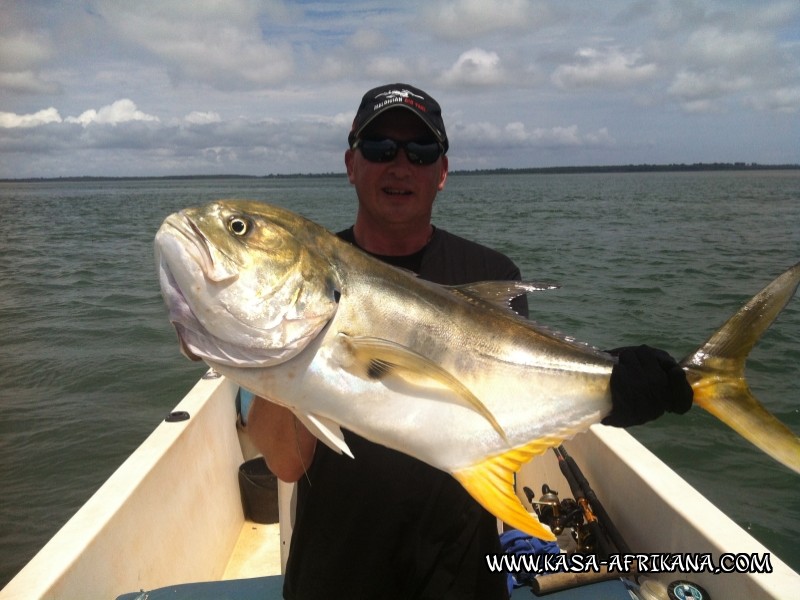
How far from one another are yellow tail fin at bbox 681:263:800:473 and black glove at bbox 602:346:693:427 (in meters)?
0.07

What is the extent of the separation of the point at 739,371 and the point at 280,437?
1.91m

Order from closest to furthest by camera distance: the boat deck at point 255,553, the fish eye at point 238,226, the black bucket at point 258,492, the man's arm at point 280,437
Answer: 1. the fish eye at point 238,226
2. the man's arm at point 280,437
3. the boat deck at point 255,553
4. the black bucket at point 258,492

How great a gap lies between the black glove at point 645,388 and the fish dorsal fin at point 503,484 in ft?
0.98

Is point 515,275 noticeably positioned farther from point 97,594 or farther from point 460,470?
point 97,594

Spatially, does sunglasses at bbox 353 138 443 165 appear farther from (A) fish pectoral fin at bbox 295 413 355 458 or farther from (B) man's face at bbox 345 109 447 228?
(A) fish pectoral fin at bbox 295 413 355 458

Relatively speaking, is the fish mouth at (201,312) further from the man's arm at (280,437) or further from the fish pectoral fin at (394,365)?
the man's arm at (280,437)

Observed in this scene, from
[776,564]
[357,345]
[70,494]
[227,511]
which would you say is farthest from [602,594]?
[70,494]

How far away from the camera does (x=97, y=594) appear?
9.95 feet

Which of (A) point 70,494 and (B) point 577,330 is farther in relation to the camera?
(B) point 577,330

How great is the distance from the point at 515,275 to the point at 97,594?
2695mm

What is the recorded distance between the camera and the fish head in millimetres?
1872

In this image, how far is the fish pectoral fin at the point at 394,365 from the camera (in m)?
1.99

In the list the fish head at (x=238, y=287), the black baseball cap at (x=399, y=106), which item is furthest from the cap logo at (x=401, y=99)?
the fish head at (x=238, y=287)

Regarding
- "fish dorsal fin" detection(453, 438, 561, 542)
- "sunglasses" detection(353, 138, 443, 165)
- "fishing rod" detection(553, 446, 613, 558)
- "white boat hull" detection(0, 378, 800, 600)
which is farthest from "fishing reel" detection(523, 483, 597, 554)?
"sunglasses" detection(353, 138, 443, 165)
